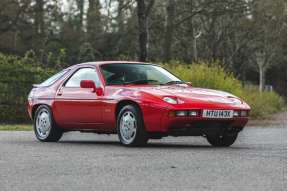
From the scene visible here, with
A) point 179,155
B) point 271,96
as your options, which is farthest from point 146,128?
point 271,96

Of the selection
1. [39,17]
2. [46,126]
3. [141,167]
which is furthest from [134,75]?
[39,17]

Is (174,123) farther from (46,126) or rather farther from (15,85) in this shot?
(15,85)

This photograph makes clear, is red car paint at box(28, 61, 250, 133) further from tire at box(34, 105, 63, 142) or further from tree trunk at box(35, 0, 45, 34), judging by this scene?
tree trunk at box(35, 0, 45, 34)

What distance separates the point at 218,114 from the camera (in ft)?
37.3

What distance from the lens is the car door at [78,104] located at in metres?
12.5

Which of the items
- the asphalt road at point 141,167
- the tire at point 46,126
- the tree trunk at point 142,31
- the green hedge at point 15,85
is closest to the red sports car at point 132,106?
the tire at point 46,126

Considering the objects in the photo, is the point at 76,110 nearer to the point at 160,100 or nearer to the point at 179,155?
the point at 160,100

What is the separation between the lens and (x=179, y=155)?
33.0 feet

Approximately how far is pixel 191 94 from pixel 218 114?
0.50m

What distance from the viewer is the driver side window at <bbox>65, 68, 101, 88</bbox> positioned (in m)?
12.7

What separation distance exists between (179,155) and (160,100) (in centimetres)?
144

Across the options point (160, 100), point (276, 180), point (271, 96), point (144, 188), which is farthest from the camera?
point (271, 96)

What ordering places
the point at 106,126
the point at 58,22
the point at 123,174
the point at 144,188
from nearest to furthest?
1. the point at 144,188
2. the point at 123,174
3. the point at 106,126
4. the point at 58,22

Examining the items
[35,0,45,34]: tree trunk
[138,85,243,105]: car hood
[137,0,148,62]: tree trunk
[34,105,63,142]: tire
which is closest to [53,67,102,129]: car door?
[34,105,63,142]: tire
